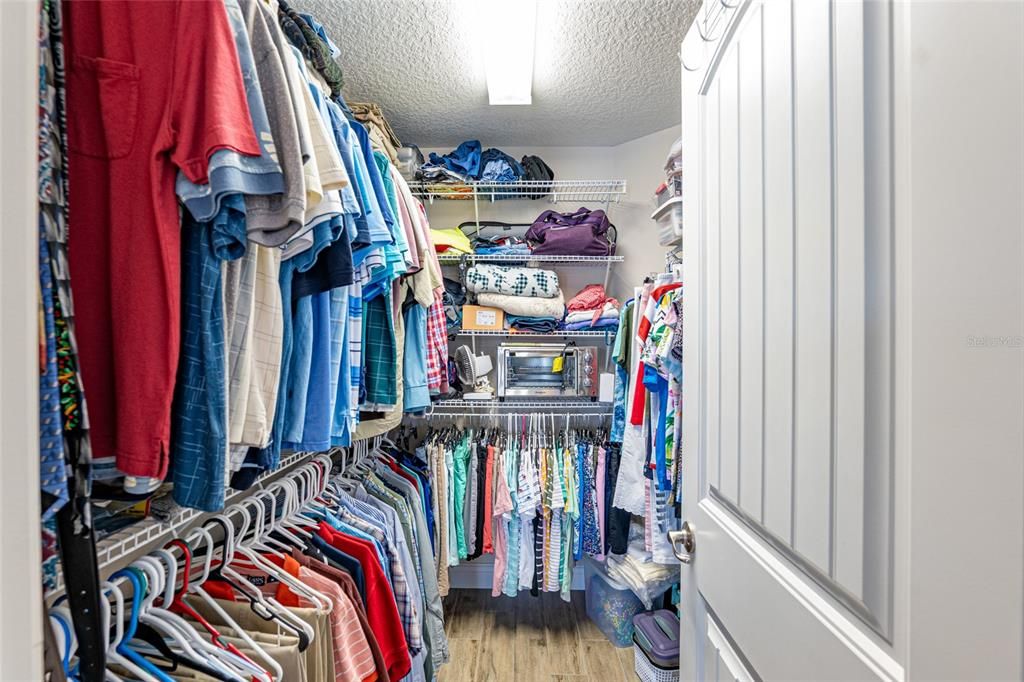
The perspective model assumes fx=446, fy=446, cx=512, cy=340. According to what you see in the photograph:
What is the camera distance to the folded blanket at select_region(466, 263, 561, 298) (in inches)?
→ 90.8

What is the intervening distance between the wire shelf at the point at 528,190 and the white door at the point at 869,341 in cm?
162

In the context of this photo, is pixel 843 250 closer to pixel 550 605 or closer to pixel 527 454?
pixel 527 454

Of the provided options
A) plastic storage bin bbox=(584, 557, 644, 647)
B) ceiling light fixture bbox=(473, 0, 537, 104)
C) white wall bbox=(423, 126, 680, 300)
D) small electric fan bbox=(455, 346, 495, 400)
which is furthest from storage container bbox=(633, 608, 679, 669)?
ceiling light fixture bbox=(473, 0, 537, 104)

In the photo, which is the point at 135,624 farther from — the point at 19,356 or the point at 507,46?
the point at 507,46

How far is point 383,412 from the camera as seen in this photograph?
4.47 ft

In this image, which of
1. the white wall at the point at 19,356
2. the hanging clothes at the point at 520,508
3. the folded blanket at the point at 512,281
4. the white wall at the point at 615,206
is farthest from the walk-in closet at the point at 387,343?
the white wall at the point at 615,206

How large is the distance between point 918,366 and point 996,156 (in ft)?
0.56

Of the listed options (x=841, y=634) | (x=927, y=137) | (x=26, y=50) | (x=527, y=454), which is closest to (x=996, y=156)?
(x=927, y=137)

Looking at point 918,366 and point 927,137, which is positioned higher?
point 927,137

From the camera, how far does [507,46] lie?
1.67 m

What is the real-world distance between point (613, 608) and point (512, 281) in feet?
5.40

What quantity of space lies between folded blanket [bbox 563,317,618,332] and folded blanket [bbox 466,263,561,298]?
19 cm

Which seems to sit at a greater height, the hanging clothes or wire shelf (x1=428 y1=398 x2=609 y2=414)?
wire shelf (x1=428 y1=398 x2=609 y2=414)

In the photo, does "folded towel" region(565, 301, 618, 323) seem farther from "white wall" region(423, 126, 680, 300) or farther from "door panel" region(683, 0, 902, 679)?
"door panel" region(683, 0, 902, 679)
